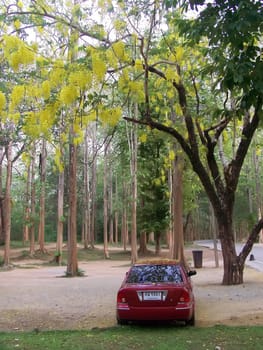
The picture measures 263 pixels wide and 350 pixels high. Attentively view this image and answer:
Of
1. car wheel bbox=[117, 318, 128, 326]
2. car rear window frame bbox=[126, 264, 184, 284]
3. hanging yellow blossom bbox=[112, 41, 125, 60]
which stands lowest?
car wheel bbox=[117, 318, 128, 326]

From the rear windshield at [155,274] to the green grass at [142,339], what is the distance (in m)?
0.81

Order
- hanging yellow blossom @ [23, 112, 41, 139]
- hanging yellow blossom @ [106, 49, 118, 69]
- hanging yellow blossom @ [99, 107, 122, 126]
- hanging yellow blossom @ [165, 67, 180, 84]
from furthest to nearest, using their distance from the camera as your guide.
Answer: hanging yellow blossom @ [165, 67, 180, 84] < hanging yellow blossom @ [99, 107, 122, 126] < hanging yellow blossom @ [23, 112, 41, 139] < hanging yellow blossom @ [106, 49, 118, 69]

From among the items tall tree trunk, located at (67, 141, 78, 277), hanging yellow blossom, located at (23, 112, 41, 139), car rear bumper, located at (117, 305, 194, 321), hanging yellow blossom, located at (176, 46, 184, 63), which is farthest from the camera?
tall tree trunk, located at (67, 141, 78, 277)

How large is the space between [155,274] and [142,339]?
4.92 feet

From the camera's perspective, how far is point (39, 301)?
1178cm

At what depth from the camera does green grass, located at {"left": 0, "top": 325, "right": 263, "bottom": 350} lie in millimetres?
6395

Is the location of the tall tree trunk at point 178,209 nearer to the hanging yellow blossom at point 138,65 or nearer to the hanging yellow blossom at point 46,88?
the hanging yellow blossom at point 138,65

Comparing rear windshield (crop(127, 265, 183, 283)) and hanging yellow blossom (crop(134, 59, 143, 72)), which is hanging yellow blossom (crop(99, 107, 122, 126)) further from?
rear windshield (crop(127, 265, 183, 283))

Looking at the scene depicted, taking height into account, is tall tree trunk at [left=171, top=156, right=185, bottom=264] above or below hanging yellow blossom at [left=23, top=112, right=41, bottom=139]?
below

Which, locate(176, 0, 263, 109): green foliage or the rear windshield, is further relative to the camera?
the rear windshield

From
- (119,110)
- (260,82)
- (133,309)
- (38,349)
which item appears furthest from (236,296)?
(260,82)

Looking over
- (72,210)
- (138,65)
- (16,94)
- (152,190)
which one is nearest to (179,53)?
(138,65)

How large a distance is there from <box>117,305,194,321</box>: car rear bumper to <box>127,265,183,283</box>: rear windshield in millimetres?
585

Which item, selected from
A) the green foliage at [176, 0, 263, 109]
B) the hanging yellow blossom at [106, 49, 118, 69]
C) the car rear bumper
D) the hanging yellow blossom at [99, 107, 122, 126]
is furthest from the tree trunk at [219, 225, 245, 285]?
the green foliage at [176, 0, 263, 109]
